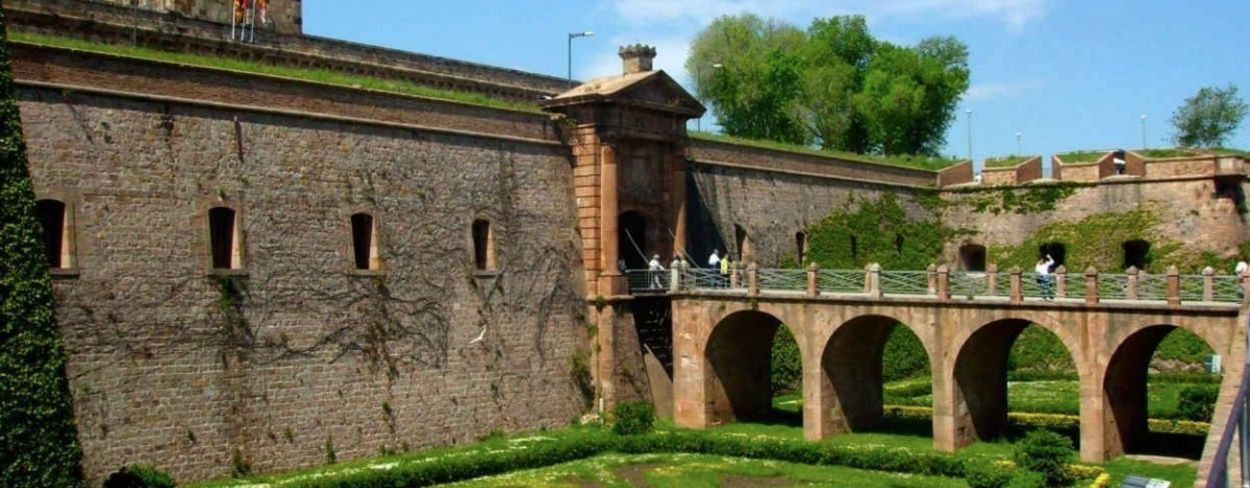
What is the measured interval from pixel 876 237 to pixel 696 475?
2051 cm

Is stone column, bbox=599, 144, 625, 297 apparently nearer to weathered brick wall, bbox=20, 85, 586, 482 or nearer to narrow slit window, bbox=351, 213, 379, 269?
weathered brick wall, bbox=20, 85, 586, 482

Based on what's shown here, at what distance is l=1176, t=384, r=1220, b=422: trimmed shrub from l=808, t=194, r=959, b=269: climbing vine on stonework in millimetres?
12720

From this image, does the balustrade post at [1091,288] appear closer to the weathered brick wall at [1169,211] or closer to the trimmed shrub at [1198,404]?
the trimmed shrub at [1198,404]

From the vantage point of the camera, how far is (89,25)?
3086cm

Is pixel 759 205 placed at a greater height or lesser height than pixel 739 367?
greater

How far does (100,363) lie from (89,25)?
8.93 meters

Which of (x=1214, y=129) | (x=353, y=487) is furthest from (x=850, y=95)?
(x=353, y=487)

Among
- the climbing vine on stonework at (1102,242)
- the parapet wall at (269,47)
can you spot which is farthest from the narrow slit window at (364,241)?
the climbing vine on stonework at (1102,242)

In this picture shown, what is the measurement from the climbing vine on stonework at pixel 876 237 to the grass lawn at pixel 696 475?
15913 mm

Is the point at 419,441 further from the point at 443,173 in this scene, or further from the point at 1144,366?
the point at 1144,366

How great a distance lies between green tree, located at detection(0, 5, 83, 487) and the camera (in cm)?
2109

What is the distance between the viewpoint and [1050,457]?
26219mm

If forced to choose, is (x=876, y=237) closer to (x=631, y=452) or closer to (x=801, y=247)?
(x=801, y=247)

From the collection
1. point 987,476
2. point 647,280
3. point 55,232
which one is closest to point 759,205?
point 647,280
